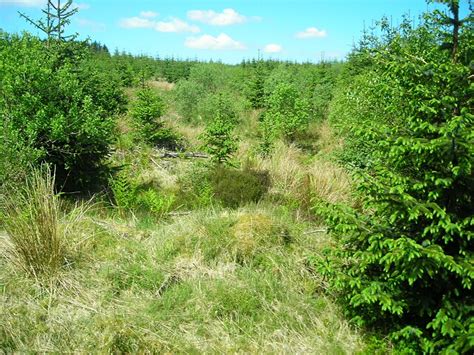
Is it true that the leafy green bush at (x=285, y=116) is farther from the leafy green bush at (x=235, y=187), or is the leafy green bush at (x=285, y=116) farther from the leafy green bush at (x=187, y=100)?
the leafy green bush at (x=235, y=187)

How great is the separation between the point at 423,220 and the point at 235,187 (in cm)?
385

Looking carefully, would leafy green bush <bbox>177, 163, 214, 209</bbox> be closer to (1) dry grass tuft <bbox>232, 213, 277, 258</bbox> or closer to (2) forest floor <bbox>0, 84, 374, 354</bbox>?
(2) forest floor <bbox>0, 84, 374, 354</bbox>

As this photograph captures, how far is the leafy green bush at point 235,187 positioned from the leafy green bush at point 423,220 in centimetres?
324

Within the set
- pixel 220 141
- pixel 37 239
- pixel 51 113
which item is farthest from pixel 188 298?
pixel 220 141

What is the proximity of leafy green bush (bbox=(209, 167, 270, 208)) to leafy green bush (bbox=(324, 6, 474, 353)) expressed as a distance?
3.24 m

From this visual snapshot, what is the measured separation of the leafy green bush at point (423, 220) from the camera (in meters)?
3.24

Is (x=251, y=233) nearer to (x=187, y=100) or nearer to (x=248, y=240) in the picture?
(x=248, y=240)

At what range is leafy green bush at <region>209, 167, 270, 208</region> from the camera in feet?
23.4

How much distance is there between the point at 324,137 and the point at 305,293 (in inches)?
399

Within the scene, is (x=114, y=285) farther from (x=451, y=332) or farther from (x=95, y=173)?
(x=95, y=173)

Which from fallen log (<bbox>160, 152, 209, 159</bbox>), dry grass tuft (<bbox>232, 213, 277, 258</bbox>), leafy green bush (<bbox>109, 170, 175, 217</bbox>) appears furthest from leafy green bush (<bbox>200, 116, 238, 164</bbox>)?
dry grass tuft (<bbox>232, 213, 277, 258</bbox>)

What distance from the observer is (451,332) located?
3143mm

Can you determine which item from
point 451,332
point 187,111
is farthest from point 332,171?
point 187,111

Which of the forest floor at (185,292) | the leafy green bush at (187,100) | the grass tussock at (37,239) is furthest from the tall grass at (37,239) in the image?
the leafy green bush at (187,100)
